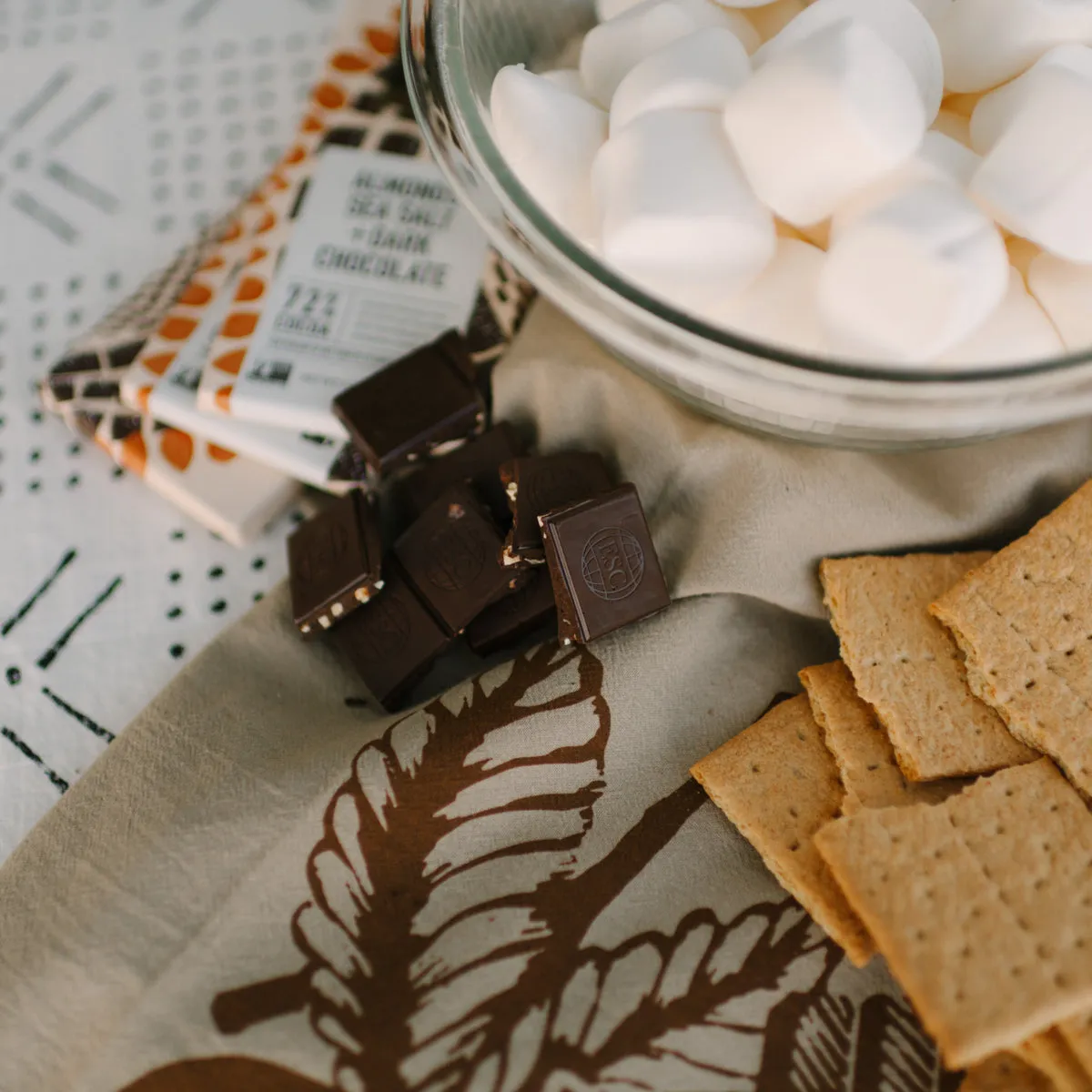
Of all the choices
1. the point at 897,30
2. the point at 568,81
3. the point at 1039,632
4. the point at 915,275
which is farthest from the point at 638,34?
the point at 1039,632

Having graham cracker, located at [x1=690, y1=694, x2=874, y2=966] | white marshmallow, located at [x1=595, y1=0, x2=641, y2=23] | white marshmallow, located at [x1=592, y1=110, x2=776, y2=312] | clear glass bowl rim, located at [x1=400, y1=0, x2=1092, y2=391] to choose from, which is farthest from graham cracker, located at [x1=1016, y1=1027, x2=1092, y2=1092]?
white marshmallow, located at [x1=595, y1=0, x2=641, y2=23]

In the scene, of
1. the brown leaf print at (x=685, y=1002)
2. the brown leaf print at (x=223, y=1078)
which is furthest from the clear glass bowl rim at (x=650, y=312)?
the brown leaf print at (x=223, y=1078)

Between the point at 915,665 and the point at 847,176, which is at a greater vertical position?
the point at 847,176

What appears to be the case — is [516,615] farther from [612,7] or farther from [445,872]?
[612,7]

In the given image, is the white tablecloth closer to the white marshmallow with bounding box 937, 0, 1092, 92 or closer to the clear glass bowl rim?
the clear glass bowl rim

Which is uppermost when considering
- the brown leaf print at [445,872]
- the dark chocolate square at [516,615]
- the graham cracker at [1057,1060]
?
the dark chocolate square at [516,615]

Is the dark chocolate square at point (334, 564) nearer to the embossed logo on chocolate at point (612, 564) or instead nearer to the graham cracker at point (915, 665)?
the embossed logo on chocolate at point (612, 564)
